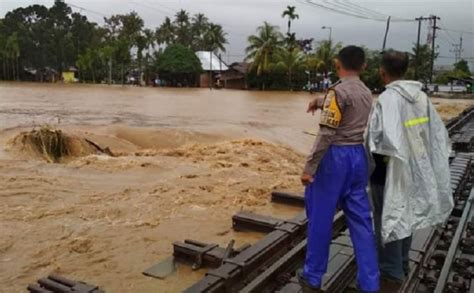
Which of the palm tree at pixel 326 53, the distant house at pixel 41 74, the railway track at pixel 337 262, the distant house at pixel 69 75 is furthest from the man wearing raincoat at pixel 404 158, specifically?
the distant house at pixel 41 74

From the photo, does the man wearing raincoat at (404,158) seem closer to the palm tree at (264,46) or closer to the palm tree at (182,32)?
the palm tree at (264,46)

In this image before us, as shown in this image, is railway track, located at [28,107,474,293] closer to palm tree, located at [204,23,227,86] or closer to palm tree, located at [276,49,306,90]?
palm tree, located at [276,49,306,90]

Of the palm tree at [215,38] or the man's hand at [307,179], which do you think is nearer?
the man's hand at [307,179]

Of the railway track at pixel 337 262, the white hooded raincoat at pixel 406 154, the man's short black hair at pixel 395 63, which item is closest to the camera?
the white hooded raincoat at pixel 406 154

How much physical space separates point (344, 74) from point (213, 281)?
1729 mm

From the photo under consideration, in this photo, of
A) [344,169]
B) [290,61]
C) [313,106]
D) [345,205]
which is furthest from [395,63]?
[290,61]

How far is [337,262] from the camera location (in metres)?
4.16

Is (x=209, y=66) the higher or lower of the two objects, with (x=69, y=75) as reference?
higher

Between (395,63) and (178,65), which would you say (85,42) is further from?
(395,63)

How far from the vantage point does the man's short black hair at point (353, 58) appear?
3.27 m

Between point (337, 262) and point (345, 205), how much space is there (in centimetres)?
98

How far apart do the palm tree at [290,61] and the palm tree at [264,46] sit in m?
1.15

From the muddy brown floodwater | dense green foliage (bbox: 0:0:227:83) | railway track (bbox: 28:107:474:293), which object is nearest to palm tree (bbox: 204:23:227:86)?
dense green foliage (bbox: 0:0:227:83)

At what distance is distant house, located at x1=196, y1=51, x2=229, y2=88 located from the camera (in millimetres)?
68719
